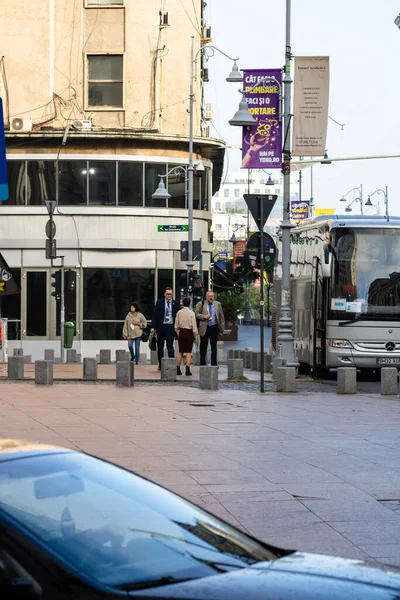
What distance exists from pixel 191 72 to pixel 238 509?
122 ft

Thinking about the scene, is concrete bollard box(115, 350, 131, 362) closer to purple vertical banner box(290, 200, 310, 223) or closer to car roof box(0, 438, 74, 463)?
car roof box(0, 438, 74, 463)

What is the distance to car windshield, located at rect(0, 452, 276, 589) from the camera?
4.02 meters

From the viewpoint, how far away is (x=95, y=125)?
147 feet

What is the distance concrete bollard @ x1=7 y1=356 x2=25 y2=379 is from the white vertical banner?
7.67 metres

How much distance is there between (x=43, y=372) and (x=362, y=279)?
7.41 metres

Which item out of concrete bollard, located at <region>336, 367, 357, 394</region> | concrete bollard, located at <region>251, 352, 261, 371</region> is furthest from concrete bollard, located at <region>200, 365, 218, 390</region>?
concrete bollard, located at <region>251, 352, 261, 371</region>

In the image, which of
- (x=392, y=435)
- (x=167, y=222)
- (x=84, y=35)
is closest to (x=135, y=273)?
(x=167, y=222)

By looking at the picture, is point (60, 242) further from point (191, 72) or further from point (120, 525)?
point (120, 525)

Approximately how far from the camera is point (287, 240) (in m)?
29.4

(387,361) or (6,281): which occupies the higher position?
(6,281)

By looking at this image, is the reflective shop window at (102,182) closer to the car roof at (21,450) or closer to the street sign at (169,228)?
the street sign at (169,228)

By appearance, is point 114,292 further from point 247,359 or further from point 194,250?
point 247,359

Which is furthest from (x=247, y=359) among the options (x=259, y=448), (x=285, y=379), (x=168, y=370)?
(x=259, y=448)

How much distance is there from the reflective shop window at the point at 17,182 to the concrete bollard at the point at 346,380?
2272cm
